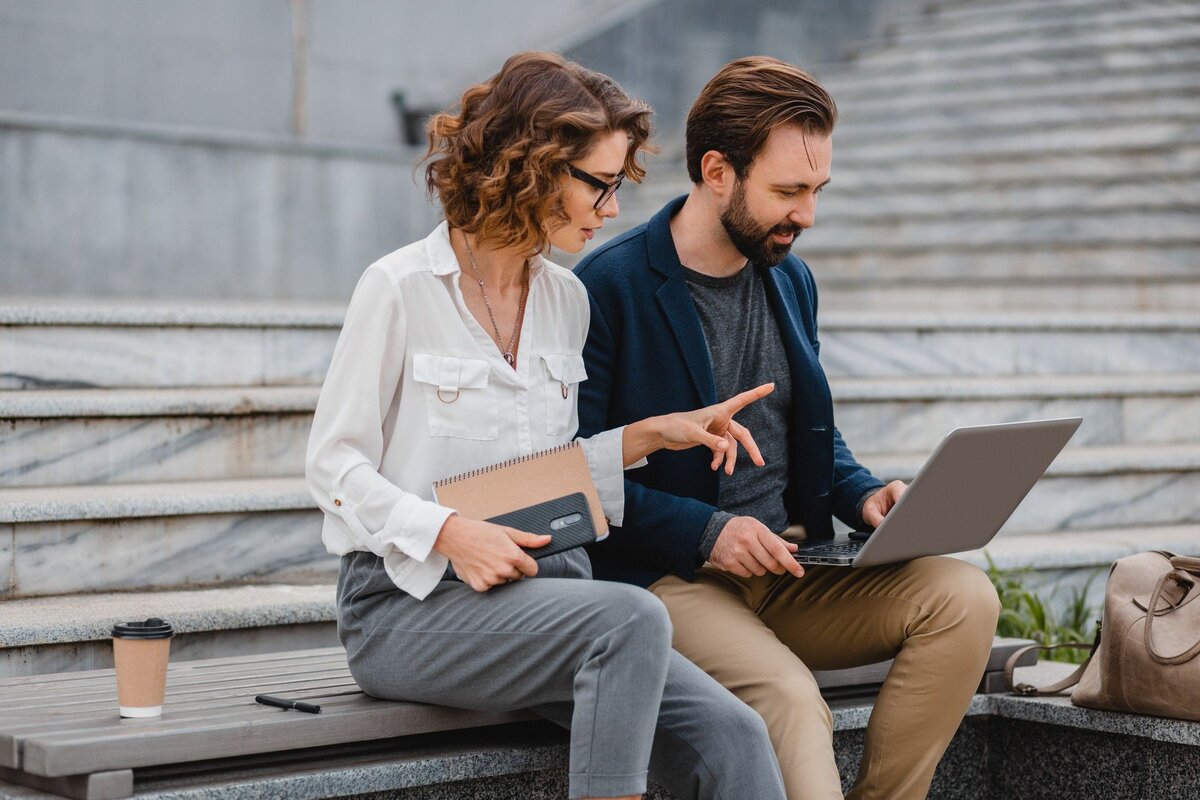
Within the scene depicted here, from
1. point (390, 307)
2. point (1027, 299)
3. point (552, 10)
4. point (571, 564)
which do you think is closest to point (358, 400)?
point (390, 307)

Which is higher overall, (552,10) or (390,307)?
(552,10)

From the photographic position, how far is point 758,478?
2.71 meters

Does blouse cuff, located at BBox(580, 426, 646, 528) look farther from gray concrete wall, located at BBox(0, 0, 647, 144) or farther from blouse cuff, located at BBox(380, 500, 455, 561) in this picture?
gray concrete wall, located at BBox(0, 0, 647, 144)

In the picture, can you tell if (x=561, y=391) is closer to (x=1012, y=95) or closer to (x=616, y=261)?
(x=616, y=261)

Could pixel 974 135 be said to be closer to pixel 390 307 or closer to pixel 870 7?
pixel 870 7

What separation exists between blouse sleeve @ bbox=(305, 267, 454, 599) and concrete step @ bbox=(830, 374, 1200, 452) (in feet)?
7.60

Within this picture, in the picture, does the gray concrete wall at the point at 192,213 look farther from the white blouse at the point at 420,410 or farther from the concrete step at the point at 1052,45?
the white blouse at the point at 420,410

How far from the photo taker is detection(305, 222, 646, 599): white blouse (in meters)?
2.13

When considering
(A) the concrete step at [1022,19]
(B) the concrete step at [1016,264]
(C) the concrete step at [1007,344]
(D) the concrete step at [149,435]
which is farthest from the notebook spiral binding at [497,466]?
(A) the concrete step at [1022,19]

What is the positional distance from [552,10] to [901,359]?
378 centimetres

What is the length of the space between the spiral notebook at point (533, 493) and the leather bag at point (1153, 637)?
1.07m

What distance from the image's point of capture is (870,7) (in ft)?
30.6

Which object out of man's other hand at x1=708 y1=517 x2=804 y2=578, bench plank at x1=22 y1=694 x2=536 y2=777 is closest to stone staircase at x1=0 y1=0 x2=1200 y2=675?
bench plank at x1=22 y1=694 x2=536 y2=777

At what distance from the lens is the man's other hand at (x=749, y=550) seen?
2.40 metres
